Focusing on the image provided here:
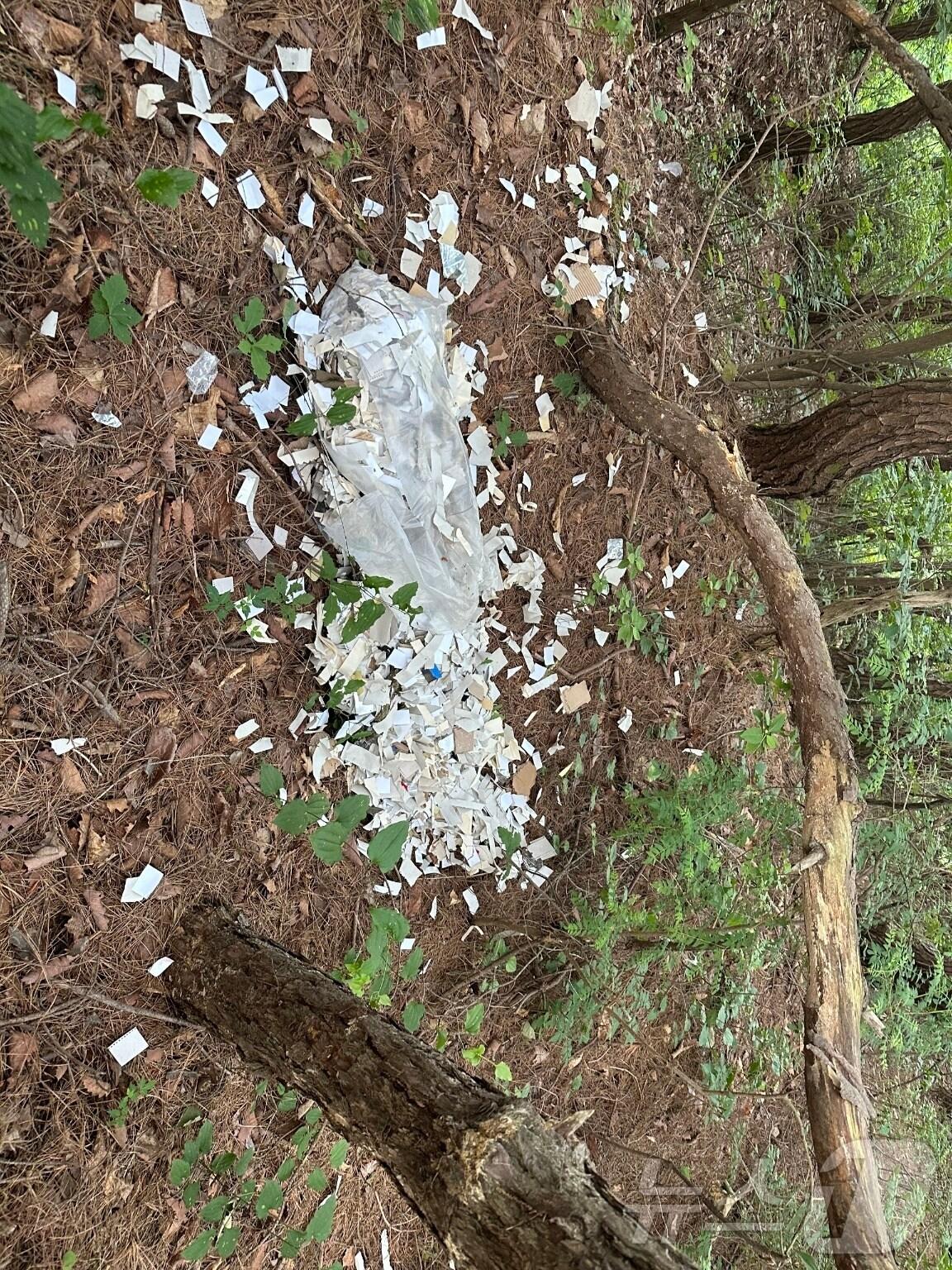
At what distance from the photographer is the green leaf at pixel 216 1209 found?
5.87 ft

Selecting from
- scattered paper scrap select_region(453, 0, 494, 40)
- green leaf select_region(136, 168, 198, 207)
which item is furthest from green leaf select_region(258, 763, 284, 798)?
scattered paper scrap select_region(453, 0, 494, 40)

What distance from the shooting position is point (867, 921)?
11.6 ft

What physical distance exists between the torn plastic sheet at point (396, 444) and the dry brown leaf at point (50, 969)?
109 centimetres

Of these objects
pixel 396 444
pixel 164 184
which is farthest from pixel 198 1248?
pixel 164 184

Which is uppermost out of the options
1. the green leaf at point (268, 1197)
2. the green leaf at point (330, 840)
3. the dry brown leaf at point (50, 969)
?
the green leaf at point (330, 840)

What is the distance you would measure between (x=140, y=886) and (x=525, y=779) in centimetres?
122

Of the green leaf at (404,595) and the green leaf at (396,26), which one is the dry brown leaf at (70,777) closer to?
the green leaf at (404,595)

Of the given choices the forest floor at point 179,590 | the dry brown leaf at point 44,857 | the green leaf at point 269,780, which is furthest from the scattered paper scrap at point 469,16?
the dry brown leaf at point 44,857

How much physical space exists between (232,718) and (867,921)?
9.51 ft

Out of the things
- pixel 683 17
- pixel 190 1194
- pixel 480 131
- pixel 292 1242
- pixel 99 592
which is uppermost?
pixel 683 17

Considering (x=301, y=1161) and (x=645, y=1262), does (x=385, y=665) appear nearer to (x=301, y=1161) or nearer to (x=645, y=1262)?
(x=301, y=1161)

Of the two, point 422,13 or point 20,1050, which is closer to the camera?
point 20,1050

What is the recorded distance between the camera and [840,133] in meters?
3.57

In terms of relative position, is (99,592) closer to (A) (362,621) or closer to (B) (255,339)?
(A) (362,621)
